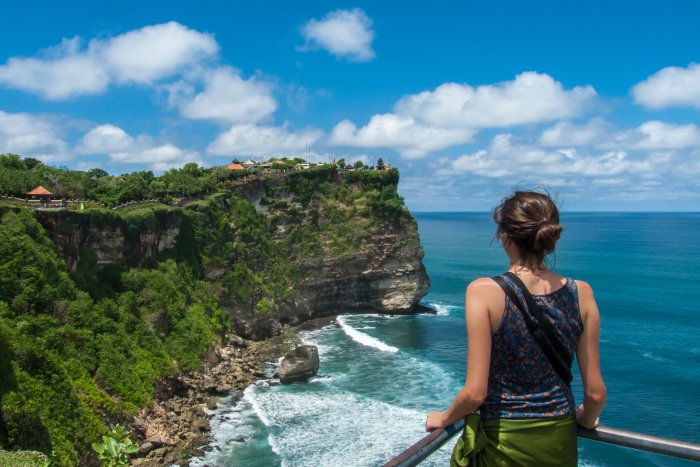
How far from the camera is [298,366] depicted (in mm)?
39219

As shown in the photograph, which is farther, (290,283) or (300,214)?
(300,214)

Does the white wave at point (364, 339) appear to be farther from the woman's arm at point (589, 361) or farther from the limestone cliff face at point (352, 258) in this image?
the woman's arm at point (589, 361)

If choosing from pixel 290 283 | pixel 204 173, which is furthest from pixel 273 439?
pixel 204 173

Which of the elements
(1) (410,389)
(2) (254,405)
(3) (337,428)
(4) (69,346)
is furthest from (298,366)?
(4) (69,346)

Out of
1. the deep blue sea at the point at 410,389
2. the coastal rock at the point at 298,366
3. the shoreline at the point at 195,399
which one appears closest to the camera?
the shoreline at the point at 195,399

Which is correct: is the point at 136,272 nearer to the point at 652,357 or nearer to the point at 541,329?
the point at 541,329

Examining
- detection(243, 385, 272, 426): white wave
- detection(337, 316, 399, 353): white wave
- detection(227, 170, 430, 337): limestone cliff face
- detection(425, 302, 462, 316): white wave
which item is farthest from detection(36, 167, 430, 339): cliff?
detection(243, 385, 272, 426): white wave

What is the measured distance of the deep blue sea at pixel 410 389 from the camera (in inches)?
1148

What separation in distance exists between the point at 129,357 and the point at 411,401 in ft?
61.2

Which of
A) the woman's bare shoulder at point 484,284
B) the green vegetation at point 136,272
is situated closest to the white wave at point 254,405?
the green vegetation at point 136,272

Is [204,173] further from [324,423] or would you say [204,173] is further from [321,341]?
[324,423]

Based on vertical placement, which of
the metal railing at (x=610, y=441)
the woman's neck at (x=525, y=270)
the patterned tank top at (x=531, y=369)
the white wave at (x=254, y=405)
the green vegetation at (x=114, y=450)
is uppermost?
the woman's neck at (x=525, y=270)

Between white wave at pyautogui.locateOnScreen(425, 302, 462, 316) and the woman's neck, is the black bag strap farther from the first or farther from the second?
white wave at pyautogui.locateOnScreen(425, 302, 462, 316)

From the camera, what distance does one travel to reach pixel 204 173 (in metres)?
60.8
